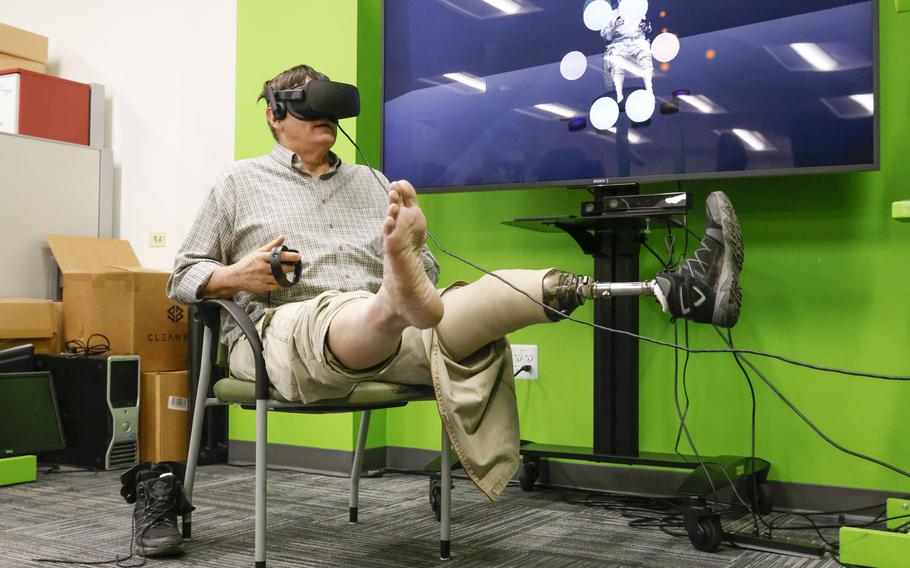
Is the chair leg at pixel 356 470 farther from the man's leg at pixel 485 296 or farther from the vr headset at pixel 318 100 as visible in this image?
the vr headset at pixel 318 100

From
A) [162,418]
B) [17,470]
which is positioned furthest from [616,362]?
[17,470]

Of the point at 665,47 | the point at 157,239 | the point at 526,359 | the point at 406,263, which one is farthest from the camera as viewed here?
the point at 157,239

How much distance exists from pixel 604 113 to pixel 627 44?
0.61 feet

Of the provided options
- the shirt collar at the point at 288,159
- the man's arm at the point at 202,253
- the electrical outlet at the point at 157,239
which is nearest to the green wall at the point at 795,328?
the shirt collar at the point at 288,159

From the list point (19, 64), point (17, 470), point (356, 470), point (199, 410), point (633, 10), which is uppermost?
point (19, 64)

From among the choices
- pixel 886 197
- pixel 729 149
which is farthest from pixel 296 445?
pixel 886 197

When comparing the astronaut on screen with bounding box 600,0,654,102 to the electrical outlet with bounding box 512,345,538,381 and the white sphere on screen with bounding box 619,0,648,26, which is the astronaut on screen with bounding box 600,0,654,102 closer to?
the white sphere on screen with bounding box 619,0,648,26

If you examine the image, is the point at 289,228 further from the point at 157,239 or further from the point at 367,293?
the point at 157,239

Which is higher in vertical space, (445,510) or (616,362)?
(616,362)

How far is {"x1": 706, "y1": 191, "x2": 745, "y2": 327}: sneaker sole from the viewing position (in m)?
1.59

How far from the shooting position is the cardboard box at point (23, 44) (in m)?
3.62

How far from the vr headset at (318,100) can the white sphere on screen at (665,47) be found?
2.82 ft

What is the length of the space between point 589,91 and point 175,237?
1.85 metres

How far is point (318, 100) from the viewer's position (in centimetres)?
173
